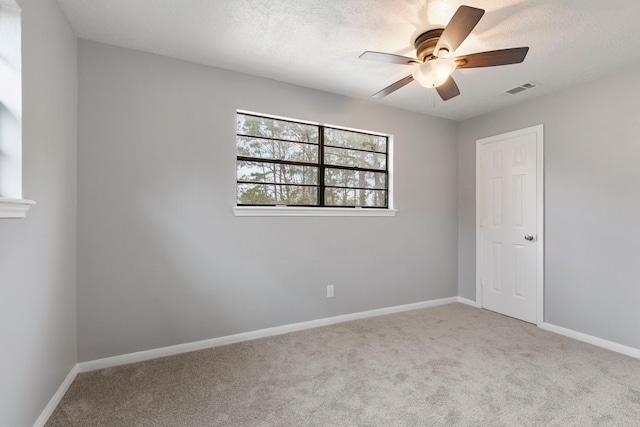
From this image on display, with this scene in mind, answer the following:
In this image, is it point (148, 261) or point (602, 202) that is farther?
point (602, 202)

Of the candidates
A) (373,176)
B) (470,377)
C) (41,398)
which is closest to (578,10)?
(373,176)

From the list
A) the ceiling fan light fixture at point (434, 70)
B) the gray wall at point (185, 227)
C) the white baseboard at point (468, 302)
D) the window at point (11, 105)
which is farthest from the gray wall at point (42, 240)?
the white baseboard at point (468, 302)

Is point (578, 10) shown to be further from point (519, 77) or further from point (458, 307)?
point (458, 307)

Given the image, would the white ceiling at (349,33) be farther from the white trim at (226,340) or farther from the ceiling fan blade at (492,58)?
the white trim at (226,340)

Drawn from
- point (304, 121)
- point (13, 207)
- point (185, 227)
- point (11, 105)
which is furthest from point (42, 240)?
point (304, 121)

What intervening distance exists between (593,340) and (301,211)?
2.97 m

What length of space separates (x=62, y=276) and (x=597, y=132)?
177 inches

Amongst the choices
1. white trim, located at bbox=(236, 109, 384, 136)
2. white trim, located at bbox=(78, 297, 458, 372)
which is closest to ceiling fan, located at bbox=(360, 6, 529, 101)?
white trim, located at bbox=(236, 109, 384, 136)

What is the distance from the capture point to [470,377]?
219 centimetres

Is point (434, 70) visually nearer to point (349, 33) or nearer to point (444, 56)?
point (444, 56)

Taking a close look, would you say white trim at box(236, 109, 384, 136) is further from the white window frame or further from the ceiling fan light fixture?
the ceiling fan light fixture

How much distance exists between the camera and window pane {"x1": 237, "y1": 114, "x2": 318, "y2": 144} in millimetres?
A: 2908

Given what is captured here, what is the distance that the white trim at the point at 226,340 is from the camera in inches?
91.4

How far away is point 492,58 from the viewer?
1890 millimetres
